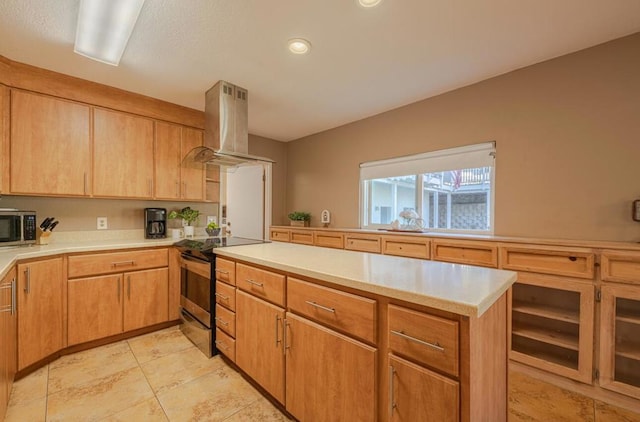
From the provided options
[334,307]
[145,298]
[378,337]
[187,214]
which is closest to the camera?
[378,337]

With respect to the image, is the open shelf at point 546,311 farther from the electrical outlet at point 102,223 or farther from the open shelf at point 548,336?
the electrical outlet at point 102,223

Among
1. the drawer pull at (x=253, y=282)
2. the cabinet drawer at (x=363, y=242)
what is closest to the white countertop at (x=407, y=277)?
the drawer pull at (x=253, y=282)

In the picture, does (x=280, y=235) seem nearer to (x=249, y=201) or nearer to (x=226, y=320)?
(x=249, y=201)

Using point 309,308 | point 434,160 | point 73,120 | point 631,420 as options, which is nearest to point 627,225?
point 631,420

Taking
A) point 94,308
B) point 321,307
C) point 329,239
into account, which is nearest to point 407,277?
point 321,307

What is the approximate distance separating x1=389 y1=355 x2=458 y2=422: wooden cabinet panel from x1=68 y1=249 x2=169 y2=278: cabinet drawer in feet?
8.09

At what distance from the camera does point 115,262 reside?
2424mm

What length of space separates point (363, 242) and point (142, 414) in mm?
2229

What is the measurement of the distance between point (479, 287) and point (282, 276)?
97 centimetres

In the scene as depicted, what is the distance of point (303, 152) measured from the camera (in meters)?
4.41

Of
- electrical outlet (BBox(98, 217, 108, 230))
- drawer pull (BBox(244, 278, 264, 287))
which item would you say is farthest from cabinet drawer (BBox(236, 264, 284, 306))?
electrical outlet (BBox(98, 217, 108, 230))

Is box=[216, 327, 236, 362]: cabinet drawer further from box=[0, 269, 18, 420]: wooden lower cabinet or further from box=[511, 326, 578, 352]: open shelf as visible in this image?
box=[511, 326, 578, 352]: open shelf

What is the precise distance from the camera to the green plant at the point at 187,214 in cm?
320

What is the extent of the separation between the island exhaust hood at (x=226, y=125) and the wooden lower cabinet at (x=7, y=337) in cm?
162
